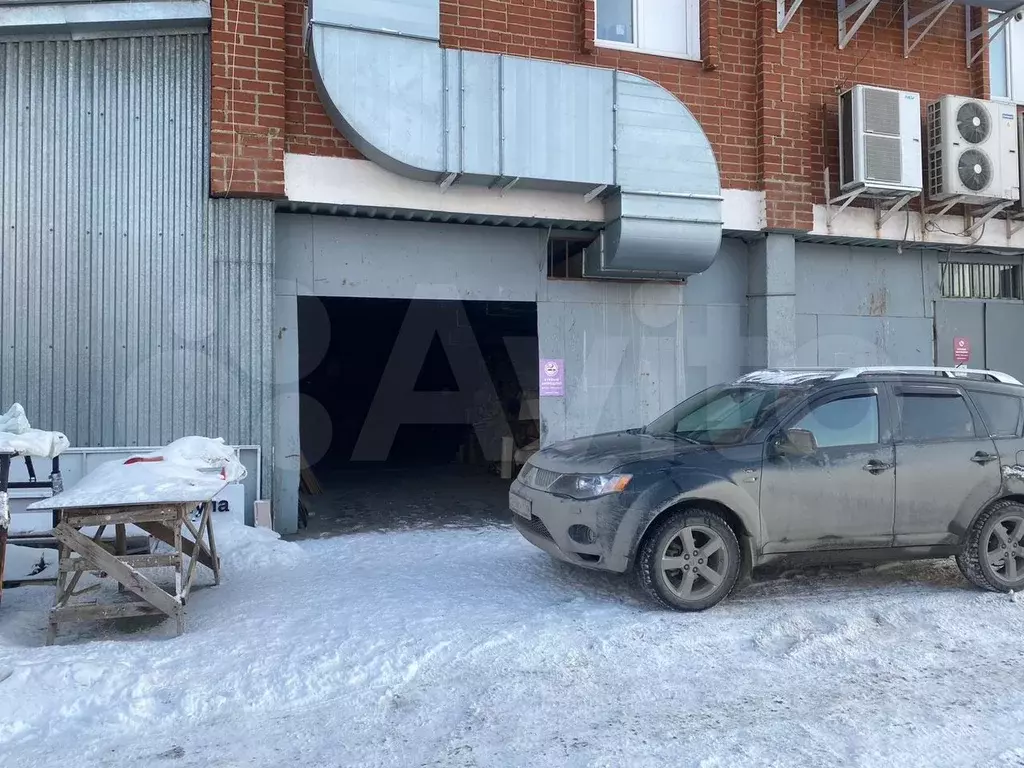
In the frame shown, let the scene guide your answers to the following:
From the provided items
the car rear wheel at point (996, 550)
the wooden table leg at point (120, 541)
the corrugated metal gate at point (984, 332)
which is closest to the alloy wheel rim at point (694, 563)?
the car rear wheel at point (996, 550)

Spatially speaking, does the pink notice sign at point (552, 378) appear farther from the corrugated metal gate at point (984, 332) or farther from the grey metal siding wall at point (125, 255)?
the corrugated metal gate at point (984, 332)

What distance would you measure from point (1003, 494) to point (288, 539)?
21.7 feet

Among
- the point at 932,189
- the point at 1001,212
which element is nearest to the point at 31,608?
the point at 932,189

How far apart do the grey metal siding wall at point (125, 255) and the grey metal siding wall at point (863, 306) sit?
7.22 meters

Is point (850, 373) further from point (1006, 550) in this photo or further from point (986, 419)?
point (1006, 550)

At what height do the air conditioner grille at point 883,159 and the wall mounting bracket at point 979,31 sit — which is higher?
the wall mounting bracket at point 979,31

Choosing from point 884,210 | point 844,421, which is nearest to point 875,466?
point 844,421

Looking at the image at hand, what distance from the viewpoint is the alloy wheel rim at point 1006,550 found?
610 centimetres

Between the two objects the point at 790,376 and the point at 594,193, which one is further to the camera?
the point at 594,193

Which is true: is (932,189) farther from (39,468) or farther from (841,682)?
(39,468)

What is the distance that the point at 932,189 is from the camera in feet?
35.1

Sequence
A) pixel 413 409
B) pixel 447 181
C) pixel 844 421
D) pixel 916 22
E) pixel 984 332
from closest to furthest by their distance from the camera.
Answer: pixel 844 421, pixel 447 181, pixel 916 22, pixel 984 332, pixel 413 409

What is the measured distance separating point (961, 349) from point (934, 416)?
21.7 feet

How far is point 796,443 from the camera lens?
18.5 feet
